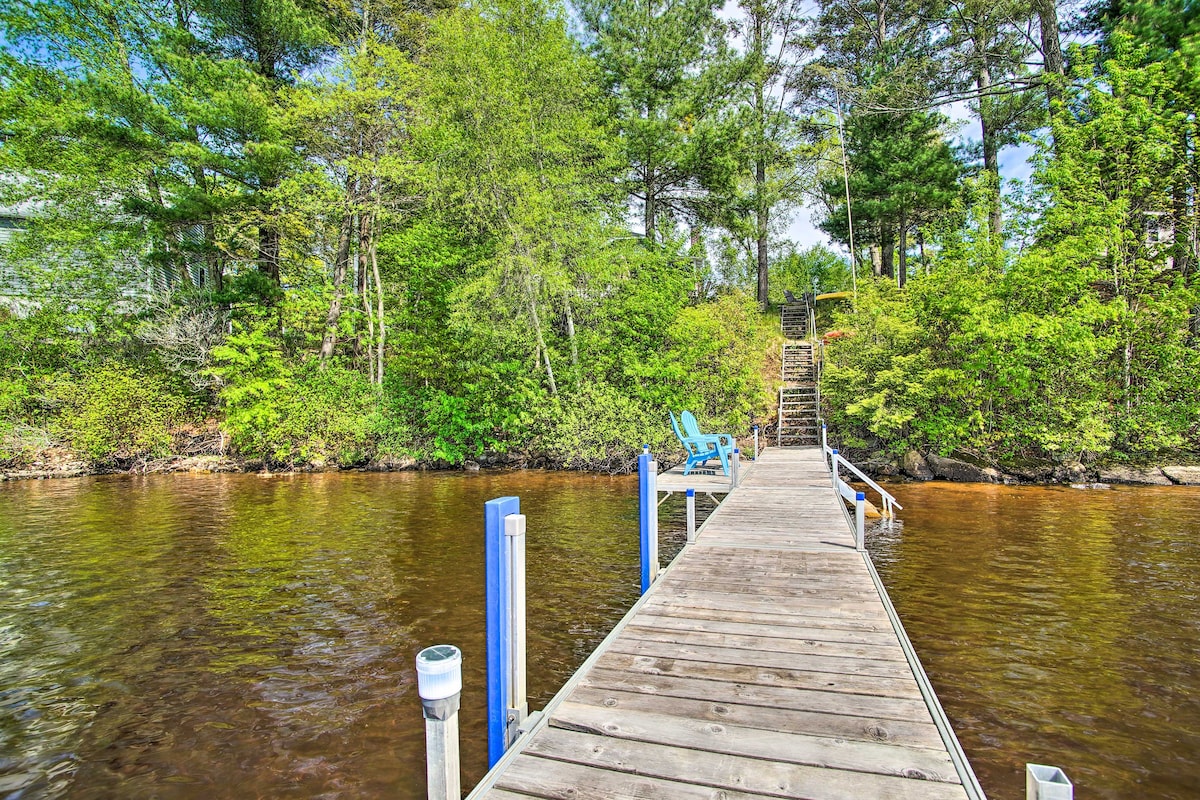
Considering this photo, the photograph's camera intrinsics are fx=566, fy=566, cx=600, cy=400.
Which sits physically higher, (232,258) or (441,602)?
(232,258)

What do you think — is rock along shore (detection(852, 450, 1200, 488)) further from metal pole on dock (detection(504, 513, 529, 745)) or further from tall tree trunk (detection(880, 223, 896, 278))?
metal pole on dock (detection(504, 513, 529, 745))

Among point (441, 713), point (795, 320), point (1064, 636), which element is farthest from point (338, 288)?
point (1064, 636)

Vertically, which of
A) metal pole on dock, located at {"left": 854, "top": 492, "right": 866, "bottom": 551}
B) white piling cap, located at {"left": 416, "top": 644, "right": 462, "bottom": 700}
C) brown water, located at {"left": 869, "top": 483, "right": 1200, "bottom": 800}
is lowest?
brown water, located at {"left": 869, "top": 483, "right": 1200, "bottom": 800}

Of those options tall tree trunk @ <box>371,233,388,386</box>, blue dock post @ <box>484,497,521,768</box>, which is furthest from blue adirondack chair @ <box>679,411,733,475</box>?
tall tree trunk @ <box>371,233,388,386</box>

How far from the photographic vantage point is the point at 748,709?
3008mm

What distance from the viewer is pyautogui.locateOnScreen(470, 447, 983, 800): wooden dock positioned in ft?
7.91

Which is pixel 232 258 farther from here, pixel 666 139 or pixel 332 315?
pixel 666 139

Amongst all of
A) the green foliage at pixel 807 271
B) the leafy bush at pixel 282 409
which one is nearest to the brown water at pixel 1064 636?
the leafy bush at pixel 282 409

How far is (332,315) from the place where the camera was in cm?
1930

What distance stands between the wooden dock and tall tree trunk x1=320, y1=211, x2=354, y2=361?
57.5 ft

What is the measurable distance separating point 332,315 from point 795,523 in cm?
1717

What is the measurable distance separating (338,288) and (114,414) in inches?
287

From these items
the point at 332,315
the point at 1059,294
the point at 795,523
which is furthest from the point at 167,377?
the point at 1059,294

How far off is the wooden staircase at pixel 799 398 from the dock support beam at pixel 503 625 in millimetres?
15161
